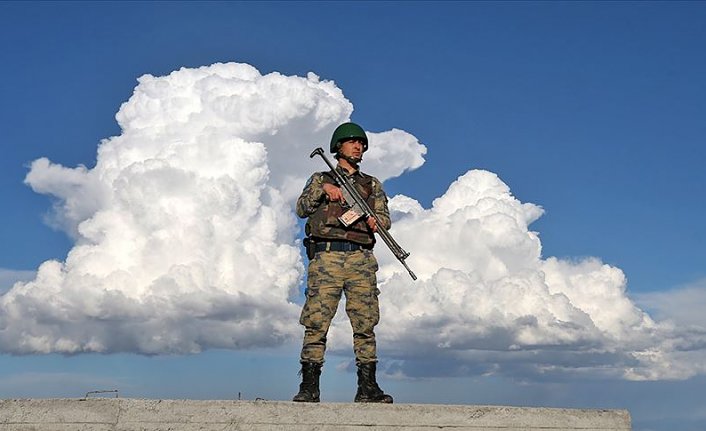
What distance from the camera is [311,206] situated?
9.41 metres

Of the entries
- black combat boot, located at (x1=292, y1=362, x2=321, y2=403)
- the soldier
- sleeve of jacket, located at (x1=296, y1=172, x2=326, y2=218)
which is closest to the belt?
the soldier

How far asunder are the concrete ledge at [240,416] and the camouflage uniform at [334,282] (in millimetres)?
967

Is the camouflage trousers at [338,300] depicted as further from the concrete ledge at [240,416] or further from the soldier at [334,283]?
the concrete ledge at [240,416]

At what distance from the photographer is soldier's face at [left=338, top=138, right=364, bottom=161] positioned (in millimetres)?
9695

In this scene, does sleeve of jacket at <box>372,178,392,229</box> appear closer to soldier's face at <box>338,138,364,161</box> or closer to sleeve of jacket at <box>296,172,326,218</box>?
soldier's face at <box>338,138,364,161</box>

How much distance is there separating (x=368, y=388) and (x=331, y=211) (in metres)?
2.01

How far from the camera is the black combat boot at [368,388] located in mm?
9188

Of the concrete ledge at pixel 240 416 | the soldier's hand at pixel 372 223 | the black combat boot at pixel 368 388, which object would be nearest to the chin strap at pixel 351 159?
the soldier's hand at pixel 372 223

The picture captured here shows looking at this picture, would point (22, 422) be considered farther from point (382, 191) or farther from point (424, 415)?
point (382, 191)

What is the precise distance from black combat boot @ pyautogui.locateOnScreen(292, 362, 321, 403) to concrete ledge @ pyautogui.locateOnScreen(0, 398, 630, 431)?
75 centimetres

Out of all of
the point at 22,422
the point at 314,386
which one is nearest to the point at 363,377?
the point at 314,386

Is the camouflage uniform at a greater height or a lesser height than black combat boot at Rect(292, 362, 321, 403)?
greater

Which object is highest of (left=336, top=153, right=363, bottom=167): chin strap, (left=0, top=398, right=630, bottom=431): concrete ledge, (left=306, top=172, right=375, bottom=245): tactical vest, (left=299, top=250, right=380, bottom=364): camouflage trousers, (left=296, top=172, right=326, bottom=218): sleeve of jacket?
(left=336, top=153, right=363, bottom=167): chin strap

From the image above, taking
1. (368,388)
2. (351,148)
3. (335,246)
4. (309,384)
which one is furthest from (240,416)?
(351,148)
